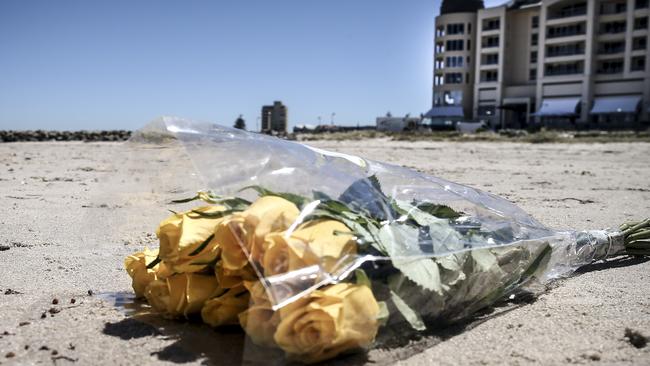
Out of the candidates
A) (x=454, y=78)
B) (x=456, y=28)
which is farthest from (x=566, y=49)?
(x=456, y=28)

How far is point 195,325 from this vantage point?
2193 mm

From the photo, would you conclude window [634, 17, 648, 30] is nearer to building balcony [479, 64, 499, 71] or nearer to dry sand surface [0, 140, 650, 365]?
building balcony [479, 64, 499, 71]

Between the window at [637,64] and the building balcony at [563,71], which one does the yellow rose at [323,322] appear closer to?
the window at [637,64]

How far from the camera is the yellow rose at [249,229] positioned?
5.88 ft

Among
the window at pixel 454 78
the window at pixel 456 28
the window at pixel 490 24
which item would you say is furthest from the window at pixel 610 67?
the window at pixel 456 28

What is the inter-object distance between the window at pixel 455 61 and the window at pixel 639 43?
17.3 meters

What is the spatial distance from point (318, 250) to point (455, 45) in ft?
218

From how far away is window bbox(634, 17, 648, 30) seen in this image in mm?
51722

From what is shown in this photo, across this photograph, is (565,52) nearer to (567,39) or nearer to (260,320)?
(567,39)

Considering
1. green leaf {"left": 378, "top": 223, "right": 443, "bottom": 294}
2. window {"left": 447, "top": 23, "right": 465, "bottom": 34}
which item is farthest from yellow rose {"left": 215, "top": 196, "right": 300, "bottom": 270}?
window {"left": 447, "top": 23, "right": 465, "bottom": 34}

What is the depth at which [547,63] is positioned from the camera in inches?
2280

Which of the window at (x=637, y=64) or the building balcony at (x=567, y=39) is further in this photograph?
the building balcony at (x=567, y=39)

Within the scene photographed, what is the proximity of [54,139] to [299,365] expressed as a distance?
25687 millimetres

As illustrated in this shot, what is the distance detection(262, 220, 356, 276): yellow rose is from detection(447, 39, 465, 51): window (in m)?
65.8
